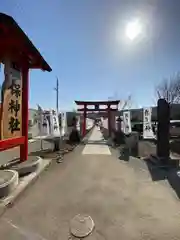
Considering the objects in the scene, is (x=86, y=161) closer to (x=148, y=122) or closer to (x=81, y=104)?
(x=148, y=122)

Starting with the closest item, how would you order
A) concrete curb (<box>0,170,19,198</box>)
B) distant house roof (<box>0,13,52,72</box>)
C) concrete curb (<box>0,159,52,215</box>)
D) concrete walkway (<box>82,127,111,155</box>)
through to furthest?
concrete curb (<box>0,159,52,215</box>), concrete curb (<box>0,170,19,198</box>), distant house roof (<box>0,13,52,72</box>), concrete walkway (<box>82,127,111,155</box>)

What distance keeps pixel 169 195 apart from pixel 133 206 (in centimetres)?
115

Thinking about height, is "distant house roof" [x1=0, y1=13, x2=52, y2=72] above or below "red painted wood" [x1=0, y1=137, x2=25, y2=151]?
above

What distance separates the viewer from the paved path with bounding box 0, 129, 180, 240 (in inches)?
140

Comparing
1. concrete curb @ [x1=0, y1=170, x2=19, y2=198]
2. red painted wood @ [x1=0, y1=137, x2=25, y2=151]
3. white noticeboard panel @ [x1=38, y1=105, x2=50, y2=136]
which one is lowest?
concrete curb @ [x1=0, y1=170, x2=19, y2=198]

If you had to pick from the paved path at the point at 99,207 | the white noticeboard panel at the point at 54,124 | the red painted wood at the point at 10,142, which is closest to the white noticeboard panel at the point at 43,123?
the white noticeboard panel at the point at 54,124

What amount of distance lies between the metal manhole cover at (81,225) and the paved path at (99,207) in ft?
0.30

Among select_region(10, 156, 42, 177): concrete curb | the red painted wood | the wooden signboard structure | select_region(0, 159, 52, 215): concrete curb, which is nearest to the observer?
select_region(0, 159, 52, 215): concrete curb

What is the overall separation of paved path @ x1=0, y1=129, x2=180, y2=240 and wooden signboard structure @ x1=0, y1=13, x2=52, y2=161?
4.63 feet

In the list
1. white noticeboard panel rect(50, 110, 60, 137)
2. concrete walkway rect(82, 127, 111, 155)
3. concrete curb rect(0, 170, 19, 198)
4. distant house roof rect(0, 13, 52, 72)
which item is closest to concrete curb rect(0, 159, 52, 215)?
concrete curb rect(0, 170, 19, 198)

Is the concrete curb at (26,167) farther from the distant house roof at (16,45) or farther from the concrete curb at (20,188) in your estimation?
the distant house roof at (16,45)

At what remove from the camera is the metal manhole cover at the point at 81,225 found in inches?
139

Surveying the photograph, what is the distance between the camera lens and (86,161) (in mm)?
8828

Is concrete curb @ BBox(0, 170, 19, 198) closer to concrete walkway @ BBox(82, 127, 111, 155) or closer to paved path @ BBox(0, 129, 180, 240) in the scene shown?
paved path @ BBox(0, 129, 180, 240)
